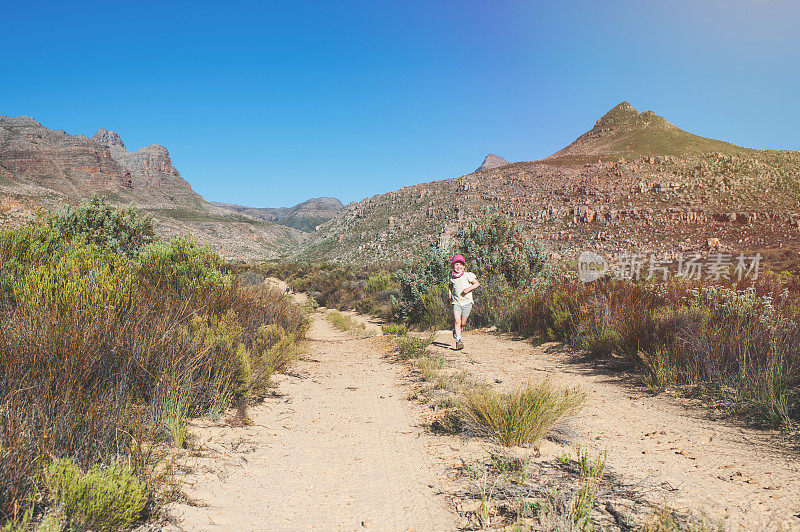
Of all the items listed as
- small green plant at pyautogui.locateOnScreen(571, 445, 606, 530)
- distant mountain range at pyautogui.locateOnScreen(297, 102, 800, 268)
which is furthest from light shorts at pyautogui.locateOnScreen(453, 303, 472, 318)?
distant mountain range at pyautogui.locateOnScreen(297, 102, 800, 268)

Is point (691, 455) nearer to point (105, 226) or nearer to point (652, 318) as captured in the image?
point (652, 318)

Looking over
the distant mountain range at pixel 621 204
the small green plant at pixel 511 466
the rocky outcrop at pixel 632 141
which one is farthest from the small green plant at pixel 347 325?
the rocky outcrop at pixel 632 141

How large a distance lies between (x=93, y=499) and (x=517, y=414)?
3022 millimetres

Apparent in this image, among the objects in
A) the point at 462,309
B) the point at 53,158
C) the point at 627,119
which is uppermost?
the point at 627,119

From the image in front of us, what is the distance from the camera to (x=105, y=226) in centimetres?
1138

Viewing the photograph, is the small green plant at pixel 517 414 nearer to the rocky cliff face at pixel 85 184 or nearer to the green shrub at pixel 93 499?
the green shrub at pixel 93 499

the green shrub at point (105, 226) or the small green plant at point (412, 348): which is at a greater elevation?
the green shrub at point (105, 226)

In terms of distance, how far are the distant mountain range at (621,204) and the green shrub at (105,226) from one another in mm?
22423

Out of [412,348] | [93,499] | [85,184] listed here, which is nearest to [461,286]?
[412,348]

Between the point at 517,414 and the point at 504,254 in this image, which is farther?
the point at 504,254

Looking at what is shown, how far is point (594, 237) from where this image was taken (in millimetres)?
39125

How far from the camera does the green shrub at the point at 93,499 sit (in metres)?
2.00

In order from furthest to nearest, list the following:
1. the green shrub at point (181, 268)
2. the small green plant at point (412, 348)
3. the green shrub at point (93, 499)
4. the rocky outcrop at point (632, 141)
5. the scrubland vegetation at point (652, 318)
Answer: the rocky outcrop at point (632, 141) → the small green plant at point (412, 348) → the green shrub at point (181, 268) → the scrubland vegetation at point (652, 318) → the green shrub at point (93, 499)

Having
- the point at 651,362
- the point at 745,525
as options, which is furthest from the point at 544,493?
the point at 651,362
